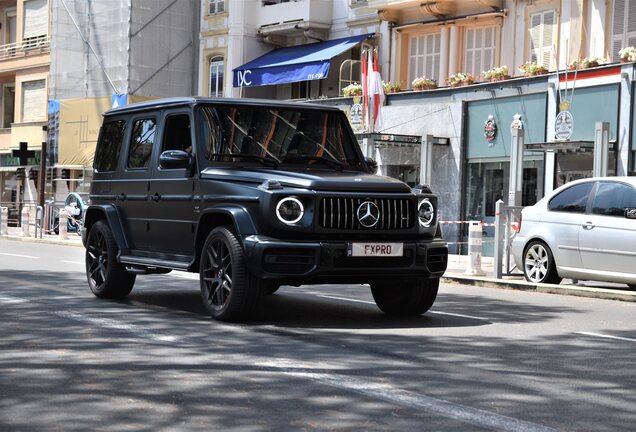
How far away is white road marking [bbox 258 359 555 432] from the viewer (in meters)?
5.68

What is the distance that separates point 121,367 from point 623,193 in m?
9.43

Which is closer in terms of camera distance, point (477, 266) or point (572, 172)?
point (477, 266)

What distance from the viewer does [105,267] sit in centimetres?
1223

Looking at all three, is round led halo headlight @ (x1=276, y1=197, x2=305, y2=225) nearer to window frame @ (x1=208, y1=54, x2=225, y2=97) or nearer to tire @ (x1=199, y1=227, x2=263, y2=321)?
tire @ (x1=199, y1=227, x2=263, y2=321)

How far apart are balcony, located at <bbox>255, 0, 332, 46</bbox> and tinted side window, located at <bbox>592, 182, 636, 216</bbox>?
22361 millimetres

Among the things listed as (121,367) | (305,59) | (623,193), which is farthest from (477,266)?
(305,59)

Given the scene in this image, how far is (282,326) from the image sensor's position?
9.81 m

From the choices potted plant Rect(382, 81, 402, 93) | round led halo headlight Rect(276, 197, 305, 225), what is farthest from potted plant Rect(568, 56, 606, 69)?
round led halo headlight Rect(276, 197, 305, 225)

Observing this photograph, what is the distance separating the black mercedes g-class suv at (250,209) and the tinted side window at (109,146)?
0.02 m

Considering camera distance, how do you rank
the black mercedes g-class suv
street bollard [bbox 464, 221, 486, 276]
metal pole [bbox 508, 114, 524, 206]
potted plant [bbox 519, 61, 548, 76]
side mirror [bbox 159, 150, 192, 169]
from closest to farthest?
the black mercedes g-class suv, side mirror [bbox 159, 150, 192, 169], street bollard [bbox 464, 221, 486, 276], metal pole [bbox 508, 114, 524, 206], potted plant [bbox 519, 61, 548, 76]

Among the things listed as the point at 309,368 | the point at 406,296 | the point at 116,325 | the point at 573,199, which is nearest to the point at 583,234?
the point at 573,199

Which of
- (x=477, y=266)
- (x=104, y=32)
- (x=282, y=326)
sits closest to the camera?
(x=282, y=326)

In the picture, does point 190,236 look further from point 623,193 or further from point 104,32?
point 104,32

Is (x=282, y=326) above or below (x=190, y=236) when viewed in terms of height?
below
